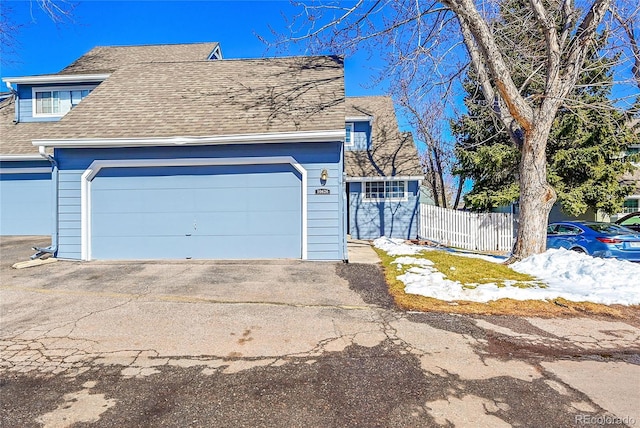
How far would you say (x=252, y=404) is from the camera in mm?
2730

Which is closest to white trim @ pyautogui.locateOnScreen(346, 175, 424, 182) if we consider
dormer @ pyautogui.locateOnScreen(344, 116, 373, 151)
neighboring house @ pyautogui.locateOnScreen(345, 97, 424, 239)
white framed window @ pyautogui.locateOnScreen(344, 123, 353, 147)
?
neighboring house @ pyautogui.locateOnScreen(345, 97, 424, 239)

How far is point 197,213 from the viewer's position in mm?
8609

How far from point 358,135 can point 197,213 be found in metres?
10.8

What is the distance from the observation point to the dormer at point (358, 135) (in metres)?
17.2

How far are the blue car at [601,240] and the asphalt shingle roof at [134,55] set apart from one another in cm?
1584

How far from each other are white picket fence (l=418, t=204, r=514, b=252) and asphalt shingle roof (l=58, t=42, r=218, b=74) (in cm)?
1302

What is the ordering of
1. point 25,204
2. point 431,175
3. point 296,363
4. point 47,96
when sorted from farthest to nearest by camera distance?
1. point 431,175
2. point 47,96
3. point 25,204
4. point 296,363

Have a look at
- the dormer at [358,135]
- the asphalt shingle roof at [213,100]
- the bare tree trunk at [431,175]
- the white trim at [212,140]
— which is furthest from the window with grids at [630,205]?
the white trim at [212,140]

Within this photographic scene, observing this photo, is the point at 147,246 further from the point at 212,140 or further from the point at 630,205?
the point at 630,205

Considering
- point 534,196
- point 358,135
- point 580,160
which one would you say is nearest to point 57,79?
point 358,135

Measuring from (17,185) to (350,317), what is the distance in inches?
554

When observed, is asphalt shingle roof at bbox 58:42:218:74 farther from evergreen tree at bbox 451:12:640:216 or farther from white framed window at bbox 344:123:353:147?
evergreen tree at bbox 451:12:640:216

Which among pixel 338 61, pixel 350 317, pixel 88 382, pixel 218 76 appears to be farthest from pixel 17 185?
pixel 350 317

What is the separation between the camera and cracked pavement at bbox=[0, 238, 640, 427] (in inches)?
103
